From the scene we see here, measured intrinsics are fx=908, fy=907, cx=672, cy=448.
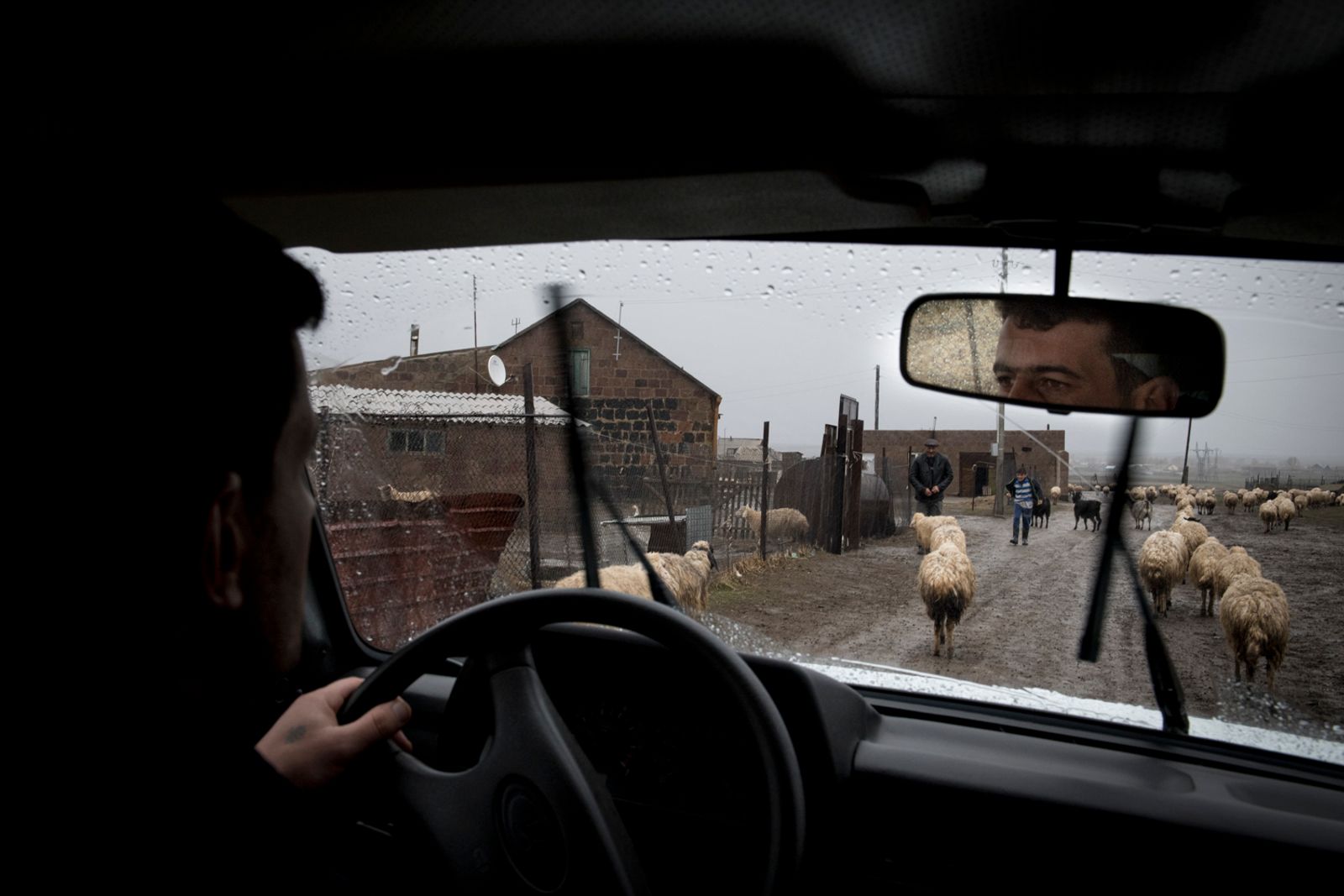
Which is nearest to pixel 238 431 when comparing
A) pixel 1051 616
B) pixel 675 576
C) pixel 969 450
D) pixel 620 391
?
pixel 620 391

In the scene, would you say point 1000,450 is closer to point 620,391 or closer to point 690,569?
point 690,569

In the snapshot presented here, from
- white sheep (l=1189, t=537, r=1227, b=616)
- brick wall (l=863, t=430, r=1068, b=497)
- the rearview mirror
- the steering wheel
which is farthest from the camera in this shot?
brick wall (l=863, t=430, r=1068, b=497)

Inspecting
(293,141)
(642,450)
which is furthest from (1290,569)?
(293,141)

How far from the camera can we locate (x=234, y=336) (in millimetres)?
1126

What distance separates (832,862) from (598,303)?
5.29 feet

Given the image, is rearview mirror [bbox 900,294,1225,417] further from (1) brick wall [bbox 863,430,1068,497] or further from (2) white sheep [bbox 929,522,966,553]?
(2) white sheep [bbox 929,522,966,553]

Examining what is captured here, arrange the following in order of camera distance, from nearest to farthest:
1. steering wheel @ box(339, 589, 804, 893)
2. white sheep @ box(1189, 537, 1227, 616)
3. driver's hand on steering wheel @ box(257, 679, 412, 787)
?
steering wheel @ box(339, 589, 804, 893) < driver's hand on steering wheel @ box(257, 679, 412, 787) < white sheep @ box(1189, 537, 1227, 616)

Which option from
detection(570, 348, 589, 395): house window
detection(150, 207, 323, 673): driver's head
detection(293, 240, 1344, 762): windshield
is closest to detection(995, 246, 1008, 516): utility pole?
detection(293, 240, 1344, 762): windshield

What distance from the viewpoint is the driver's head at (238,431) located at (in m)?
1.07

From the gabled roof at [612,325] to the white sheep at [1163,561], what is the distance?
1139 mm

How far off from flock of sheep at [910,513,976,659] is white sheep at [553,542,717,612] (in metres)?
0.64

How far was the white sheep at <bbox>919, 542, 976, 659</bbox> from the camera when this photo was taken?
2367 mm

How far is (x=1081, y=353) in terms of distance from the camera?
6.65ft

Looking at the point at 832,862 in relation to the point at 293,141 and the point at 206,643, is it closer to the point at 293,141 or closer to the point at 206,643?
the point at 206,643
